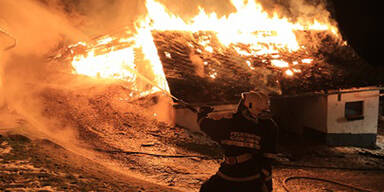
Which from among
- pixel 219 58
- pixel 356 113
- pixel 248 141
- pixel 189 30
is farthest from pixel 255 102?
pixel 356 113

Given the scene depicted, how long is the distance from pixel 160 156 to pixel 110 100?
362 centimetres

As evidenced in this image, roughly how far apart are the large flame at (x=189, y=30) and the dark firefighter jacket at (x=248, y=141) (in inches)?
160

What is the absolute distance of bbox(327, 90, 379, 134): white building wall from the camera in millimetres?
13078

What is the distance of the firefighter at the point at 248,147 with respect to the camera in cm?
319

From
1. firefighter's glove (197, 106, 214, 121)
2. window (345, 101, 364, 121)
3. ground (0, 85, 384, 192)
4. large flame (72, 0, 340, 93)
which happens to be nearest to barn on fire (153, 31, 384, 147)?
window (345, 101, 364, 121)

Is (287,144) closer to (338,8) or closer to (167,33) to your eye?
(167,33)

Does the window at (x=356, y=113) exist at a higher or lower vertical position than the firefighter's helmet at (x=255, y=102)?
lower

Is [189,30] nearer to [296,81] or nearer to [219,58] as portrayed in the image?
[219,58]

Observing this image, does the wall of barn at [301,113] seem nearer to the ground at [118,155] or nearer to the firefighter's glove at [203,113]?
the ground at [118,155]

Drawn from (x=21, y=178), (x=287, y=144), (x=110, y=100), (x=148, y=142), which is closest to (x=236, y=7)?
(x=287, y=144)

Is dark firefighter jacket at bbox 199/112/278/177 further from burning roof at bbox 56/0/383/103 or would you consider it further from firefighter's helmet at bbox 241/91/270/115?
burning roof at bbox 56/0/383/103

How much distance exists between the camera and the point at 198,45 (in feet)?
40.2

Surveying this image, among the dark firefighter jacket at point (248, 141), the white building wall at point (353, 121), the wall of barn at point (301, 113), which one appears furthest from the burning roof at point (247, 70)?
the dark firefighter jacket at point (248, 141)

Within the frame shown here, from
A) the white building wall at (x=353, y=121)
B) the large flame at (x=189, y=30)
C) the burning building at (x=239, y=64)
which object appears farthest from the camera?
the white building wall at (x=353, y=121)
